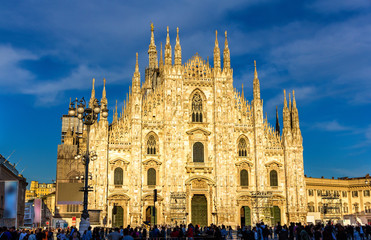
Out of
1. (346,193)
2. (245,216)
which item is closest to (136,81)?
(245,216)

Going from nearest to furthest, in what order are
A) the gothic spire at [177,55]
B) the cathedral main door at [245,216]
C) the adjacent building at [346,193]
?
1. the cathedral main door at [245,216]
2. the gothic spire at [177,55]
3. the adjacent building at [346,193]

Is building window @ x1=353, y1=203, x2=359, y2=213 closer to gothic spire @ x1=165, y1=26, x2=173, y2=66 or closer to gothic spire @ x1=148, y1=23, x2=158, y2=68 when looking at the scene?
gothic spire @ x1=148, y1=23, x2=158, y2=68

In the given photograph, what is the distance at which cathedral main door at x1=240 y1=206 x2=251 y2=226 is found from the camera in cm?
5606

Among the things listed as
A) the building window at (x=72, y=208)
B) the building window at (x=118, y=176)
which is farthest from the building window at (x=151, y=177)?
the building window at (x=72, y=208)

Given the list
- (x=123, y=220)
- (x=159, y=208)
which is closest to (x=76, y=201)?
(x=123, y=220)

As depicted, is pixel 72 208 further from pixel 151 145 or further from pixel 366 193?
pixel 366 193

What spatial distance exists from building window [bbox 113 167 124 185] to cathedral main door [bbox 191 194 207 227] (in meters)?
9.29

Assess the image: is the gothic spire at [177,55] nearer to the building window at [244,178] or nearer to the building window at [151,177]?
the building window at [151,177]

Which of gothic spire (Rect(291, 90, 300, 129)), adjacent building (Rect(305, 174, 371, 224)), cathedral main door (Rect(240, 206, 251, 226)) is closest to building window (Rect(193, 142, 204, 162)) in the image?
cathedral main door (Rect(240, 206, 251, 226))

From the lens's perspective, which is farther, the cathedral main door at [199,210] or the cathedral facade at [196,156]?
the cathedral main door at [199,210]

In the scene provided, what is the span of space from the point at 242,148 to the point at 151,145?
1187 cm

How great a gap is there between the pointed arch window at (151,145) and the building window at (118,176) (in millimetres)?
4174

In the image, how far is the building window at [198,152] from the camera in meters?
56.7

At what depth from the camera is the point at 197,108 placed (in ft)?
190
